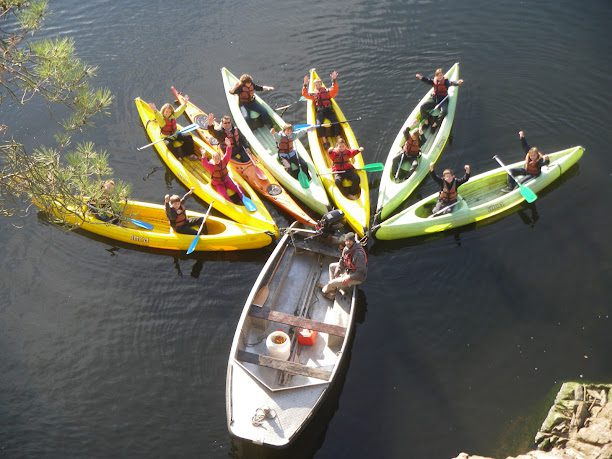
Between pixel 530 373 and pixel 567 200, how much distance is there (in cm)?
466

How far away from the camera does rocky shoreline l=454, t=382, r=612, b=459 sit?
806 cm

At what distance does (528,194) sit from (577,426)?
4982 millimetres

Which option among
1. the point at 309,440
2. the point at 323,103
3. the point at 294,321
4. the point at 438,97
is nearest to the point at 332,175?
the point at 323,103

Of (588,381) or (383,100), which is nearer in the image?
(588,381)

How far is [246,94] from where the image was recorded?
14.2 m

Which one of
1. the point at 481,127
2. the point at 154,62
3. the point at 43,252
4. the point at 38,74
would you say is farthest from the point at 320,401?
the point at 154,62

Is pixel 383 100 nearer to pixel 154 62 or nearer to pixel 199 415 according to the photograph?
pixel 154 62

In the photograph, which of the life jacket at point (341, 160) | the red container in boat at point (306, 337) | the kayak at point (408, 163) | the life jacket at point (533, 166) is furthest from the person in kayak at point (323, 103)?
the red container in boat at point (306, 337)

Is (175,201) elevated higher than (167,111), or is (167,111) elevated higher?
(167,111)

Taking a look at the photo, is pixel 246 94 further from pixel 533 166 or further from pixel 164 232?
pixel 533 166

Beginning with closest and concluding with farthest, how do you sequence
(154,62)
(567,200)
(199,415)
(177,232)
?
(199,415)
(177,232)
(567,200)
(154,62)

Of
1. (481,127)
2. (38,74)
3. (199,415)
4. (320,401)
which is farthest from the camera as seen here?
(481,127)

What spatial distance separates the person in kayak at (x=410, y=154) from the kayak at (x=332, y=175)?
2.78 ft

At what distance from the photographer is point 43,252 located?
12180 millimetres
